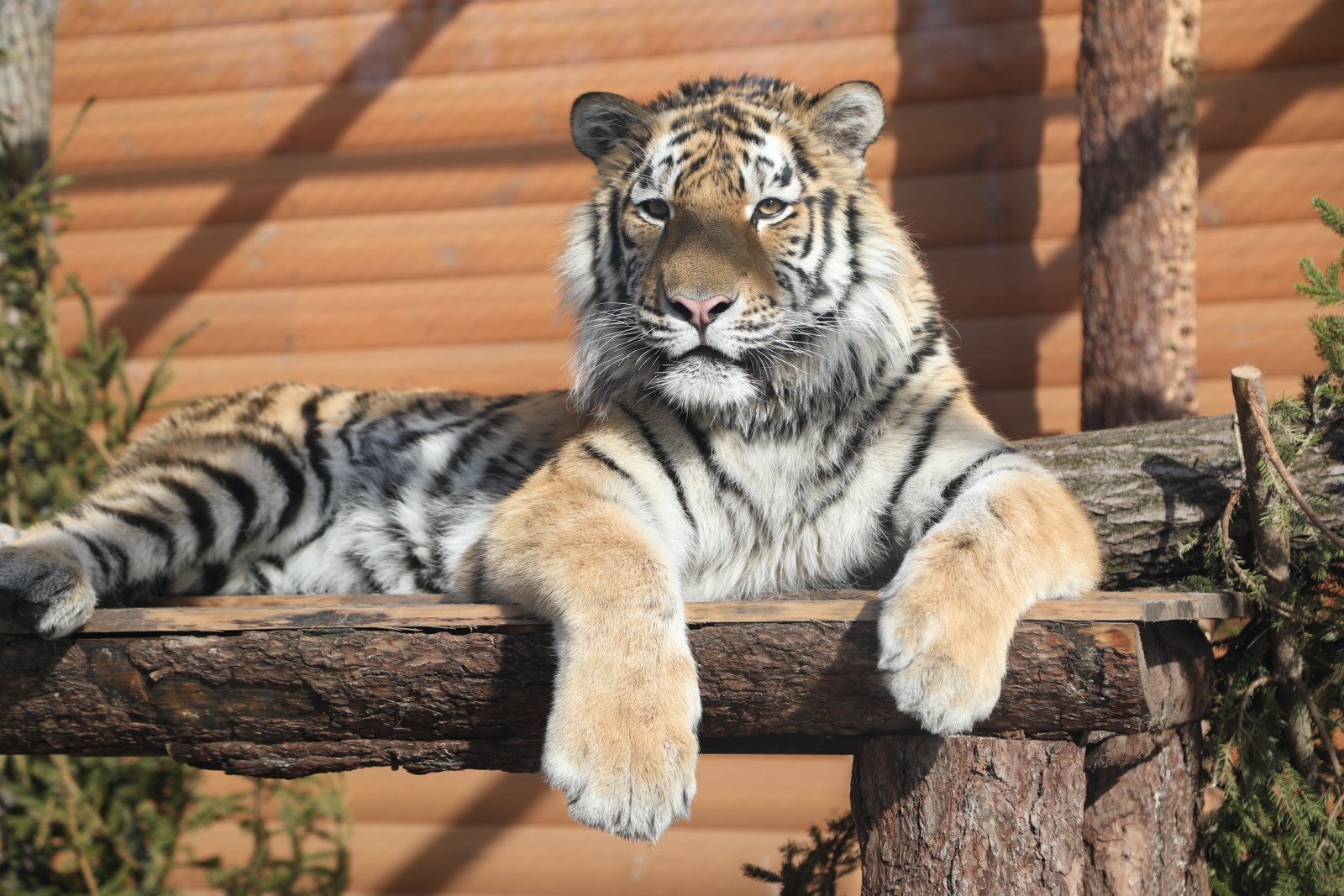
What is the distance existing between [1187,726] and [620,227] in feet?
4.89

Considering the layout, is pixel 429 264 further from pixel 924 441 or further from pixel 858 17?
pixel 924 441

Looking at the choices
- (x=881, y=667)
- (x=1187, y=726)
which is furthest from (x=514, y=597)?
(x=1187, y=726)

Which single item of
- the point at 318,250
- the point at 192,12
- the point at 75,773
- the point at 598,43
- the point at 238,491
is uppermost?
the point at 192,12

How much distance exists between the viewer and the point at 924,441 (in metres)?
1.80

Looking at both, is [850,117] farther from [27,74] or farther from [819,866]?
[27,74]

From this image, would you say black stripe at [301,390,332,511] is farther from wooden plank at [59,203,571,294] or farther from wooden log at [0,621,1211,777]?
wooden plank at [59,203,571,294]

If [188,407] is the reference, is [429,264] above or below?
above

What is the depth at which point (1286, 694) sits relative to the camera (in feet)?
6.33

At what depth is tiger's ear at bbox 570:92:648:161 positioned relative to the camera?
2.03m

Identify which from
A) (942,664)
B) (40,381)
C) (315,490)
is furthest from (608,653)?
(40,381)

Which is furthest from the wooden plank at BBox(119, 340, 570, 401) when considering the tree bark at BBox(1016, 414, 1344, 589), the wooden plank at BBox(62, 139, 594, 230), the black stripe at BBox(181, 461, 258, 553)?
the tree bark at BBox(1016, 414, 1344, 589)

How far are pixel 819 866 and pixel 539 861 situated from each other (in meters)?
1.58

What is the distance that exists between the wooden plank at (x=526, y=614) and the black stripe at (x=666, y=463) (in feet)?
1.13

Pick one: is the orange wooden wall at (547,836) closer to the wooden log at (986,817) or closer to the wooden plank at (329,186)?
the wooden log at (986,817)
